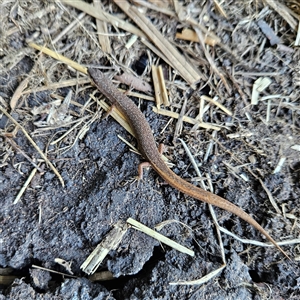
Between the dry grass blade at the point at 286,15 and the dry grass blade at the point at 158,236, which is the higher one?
the dry grass blade at the point at 286,15

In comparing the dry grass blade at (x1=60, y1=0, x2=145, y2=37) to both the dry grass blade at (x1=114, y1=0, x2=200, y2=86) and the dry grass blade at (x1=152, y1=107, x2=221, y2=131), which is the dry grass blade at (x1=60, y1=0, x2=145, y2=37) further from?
the dry grass blade at (x1=152, y1=107, x2=221, y2=131)

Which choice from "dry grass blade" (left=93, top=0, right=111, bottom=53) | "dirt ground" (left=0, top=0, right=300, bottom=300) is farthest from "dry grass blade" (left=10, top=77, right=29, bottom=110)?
"dry grass blade" (left=93, top=0, right=111, bottom=53)

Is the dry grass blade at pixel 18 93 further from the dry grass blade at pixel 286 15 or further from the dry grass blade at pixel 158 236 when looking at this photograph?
the dry grass blade at pixel 286 15

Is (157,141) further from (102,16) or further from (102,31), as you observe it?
(102,16)

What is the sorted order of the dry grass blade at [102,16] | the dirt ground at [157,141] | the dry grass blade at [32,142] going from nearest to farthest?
the dirt ground at [157,141]
the dry grass blade at [32,142]
the dry grass blade at [102,16]

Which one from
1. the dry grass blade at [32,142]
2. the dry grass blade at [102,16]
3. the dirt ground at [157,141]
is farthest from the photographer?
the dry grass blade at [102,16]

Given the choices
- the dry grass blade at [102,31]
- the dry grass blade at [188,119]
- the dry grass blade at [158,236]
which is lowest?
the dry grass blade at [158,236]

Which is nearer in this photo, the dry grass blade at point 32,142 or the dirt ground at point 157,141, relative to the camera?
the dirt ground at point 157,141

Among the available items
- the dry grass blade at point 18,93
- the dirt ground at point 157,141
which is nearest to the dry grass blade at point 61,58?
the dirt ground at point 157,141
